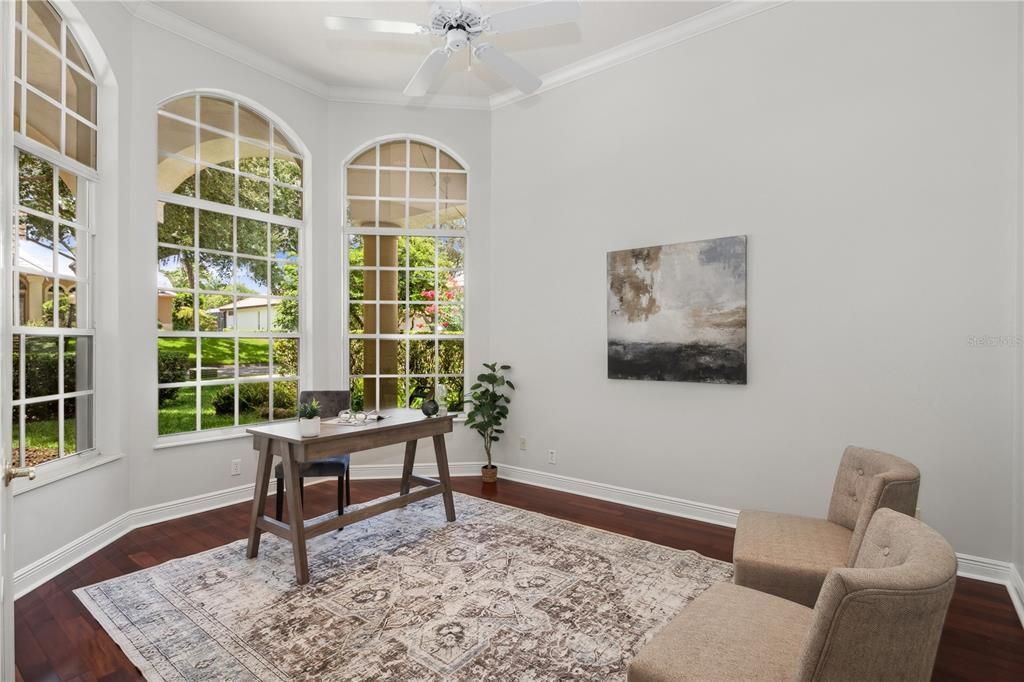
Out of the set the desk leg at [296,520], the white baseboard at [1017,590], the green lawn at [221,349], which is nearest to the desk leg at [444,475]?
the desk leg at [296,520]

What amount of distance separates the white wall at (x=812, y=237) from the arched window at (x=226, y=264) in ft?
7.83

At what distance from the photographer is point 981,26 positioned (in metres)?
3.03

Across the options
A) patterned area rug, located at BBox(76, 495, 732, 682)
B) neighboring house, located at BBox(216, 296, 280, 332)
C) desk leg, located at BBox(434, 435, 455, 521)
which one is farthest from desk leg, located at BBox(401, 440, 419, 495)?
neighboring house, located at BBox(216, 296, 280, 332)

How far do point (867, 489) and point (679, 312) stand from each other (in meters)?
1.93

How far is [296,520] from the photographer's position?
9.95 ft

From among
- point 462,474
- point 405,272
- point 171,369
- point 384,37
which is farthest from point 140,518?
point 384,37

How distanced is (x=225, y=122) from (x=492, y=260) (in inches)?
101

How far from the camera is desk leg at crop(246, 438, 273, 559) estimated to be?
3240 mm

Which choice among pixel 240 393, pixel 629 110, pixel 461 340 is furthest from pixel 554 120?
pixel 240 393

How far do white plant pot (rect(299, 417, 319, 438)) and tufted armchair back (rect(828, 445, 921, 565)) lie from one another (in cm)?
269

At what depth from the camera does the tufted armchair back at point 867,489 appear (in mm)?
2207

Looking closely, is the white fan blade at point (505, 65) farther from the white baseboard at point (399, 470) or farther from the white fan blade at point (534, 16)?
the white baseboard at point (399, 470)

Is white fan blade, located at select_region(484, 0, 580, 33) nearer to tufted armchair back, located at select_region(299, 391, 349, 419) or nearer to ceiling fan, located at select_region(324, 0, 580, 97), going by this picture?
ceiling fan, located at select_region(324, 0, 580, 97)

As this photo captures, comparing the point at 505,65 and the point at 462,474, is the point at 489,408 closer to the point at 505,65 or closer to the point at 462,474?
the point at 462,474
